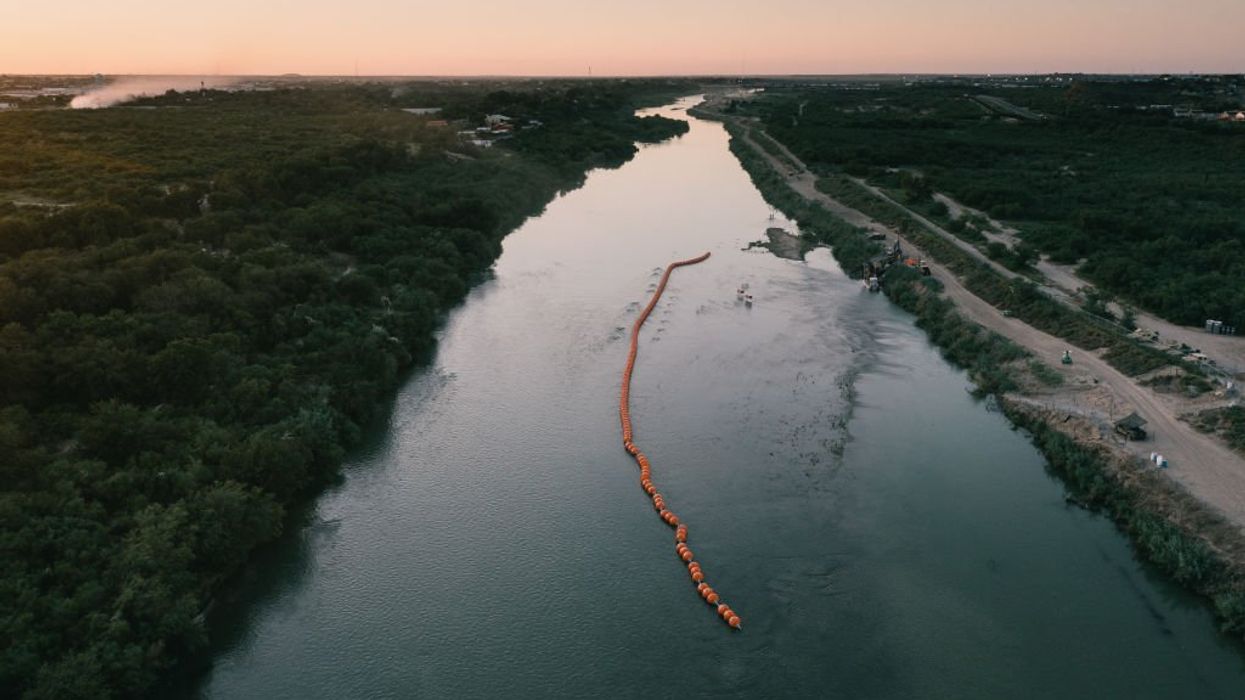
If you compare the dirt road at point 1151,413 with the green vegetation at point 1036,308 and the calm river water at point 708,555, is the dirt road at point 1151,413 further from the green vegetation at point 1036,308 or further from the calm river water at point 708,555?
the calm river water at point 708,555

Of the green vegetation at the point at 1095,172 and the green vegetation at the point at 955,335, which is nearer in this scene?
the green vegetation at the point at 955,335

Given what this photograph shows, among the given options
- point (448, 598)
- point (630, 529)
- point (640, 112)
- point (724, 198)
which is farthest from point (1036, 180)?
point (640, 112)

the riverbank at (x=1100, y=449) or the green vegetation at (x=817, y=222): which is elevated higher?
the green vegetation at (x=817, y=222)

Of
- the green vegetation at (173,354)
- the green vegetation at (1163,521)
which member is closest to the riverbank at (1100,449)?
the green vegetation at (1163,521)

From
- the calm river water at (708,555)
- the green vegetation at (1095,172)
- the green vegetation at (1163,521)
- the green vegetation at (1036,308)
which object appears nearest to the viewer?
the calm river water at (708,555)

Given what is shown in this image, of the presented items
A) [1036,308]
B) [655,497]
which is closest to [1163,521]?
[655,497]

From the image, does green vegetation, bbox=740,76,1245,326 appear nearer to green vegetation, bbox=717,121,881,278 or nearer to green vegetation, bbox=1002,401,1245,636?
green vegetation, bbox=717,121,881,278
